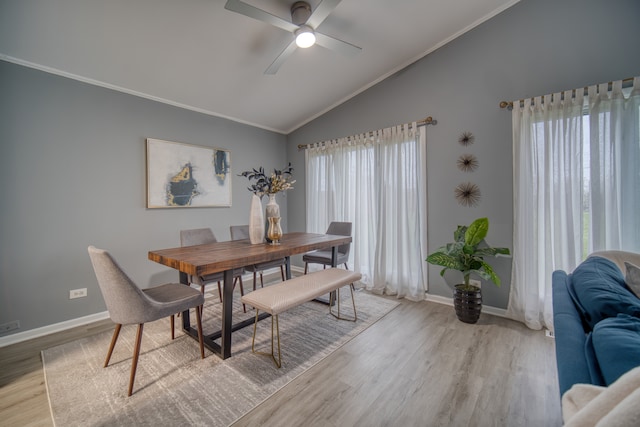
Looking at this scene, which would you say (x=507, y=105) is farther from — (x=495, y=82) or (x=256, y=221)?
(x=256, y=221)

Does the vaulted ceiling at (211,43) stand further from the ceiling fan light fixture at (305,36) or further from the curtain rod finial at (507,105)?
the curtain rod finial at (507,105)

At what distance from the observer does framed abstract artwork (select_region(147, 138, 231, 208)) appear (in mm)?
3254

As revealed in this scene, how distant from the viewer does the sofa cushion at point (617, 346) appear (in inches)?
30.2

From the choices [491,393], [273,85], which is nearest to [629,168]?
[491,393]

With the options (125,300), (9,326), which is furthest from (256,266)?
(9,326)

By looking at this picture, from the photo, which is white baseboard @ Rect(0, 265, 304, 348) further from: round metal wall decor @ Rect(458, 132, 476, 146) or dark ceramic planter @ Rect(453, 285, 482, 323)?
round metal wall decor @ Rect(458, 132, 476, 146)

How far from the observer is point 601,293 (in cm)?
122

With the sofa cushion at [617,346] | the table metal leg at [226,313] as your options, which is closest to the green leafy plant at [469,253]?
the sofa cushion at [617,346]

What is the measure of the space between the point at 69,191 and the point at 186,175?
3.90ft

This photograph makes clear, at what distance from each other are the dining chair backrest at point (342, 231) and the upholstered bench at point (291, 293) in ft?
3.21

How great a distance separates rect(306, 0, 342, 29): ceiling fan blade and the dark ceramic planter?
279cm

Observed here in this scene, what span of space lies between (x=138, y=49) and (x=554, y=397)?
4316mm

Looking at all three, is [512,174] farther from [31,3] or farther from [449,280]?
[31,3]

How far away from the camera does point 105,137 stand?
2.90 metres
